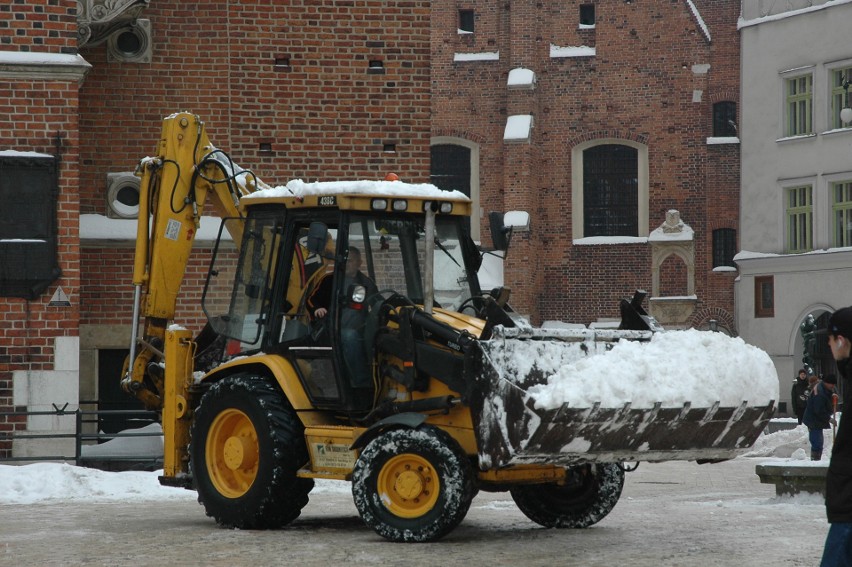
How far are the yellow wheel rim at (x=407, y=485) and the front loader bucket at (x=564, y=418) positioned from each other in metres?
0.47

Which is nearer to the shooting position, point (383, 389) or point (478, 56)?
Answer: point (383, 389)

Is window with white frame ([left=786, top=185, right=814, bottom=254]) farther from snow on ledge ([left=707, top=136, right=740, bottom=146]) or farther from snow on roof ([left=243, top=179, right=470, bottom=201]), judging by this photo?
snow on roof ([left=243, top=179, right=470, bottom=201])

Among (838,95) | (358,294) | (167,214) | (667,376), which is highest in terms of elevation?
(838,95)

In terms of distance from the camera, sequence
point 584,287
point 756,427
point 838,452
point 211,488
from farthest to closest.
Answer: point 584,287, point 211,488, point 756,427, point 838,452

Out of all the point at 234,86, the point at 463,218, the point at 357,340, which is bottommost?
the point at 357,340

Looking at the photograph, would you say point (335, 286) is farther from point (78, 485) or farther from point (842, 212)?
point (842, 212)

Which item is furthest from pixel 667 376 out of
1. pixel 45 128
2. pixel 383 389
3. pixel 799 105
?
pixel 799 105

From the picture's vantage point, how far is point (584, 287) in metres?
40.7

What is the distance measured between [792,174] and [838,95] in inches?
92.3

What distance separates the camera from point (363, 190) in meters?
10.8

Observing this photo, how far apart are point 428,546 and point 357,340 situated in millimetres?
1703

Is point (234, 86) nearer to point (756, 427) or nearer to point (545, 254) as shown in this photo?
point (756, 427)

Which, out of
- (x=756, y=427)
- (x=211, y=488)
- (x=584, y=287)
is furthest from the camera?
(x=584, y=287)

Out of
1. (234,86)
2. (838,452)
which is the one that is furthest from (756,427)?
(234,86)
